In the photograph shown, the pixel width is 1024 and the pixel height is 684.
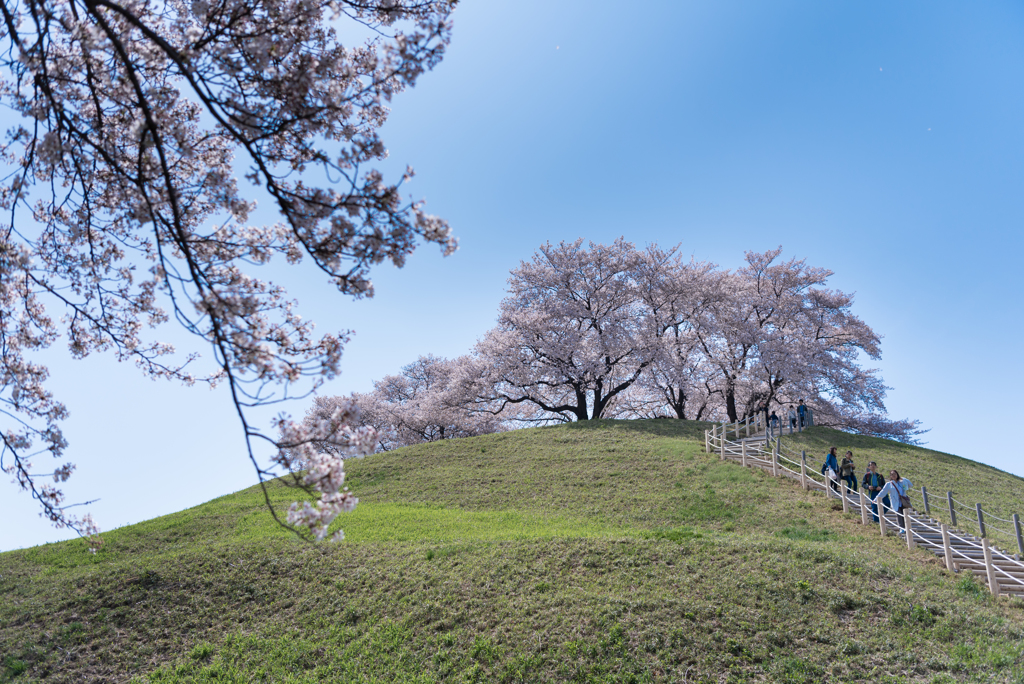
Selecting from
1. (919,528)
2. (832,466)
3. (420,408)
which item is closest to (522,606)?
(919,528)

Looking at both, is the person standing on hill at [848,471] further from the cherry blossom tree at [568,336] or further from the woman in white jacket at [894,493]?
the cherry blossom tree at [568,336]

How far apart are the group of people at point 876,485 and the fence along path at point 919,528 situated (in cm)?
13

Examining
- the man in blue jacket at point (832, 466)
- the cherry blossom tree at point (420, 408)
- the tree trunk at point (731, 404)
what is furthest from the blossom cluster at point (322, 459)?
the tree trunk at point (731, 404)

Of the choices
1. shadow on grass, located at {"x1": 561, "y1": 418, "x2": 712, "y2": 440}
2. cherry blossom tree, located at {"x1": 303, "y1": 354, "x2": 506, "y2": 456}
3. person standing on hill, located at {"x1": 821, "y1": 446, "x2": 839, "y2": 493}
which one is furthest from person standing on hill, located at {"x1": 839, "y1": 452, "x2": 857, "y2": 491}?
cherry blossom tree, located at {"x1": 303, "y1": 354, "x2": 506, "y2": 456}

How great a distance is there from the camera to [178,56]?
4762 mm

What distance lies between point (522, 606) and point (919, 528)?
11601 mm

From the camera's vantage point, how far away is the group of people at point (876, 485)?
1505 cm

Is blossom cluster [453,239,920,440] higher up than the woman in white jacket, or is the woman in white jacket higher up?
blossom cluster [453,239,920,440]

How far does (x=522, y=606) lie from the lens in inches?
400

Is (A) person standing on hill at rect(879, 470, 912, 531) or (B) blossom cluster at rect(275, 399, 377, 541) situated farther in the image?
(A) person standing on hill at rect(879, 470, 912, 531)

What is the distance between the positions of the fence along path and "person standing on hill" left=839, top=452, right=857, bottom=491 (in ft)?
1.92

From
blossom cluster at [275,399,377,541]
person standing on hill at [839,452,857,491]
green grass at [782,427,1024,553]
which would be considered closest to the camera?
blossom cluster at [275,399,377,541]

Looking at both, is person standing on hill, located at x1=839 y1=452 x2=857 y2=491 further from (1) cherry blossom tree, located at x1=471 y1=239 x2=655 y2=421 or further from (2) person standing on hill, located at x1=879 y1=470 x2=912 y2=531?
(1) cherry blossom tree, located at x1=471 y1=239 x2=655 y2=421

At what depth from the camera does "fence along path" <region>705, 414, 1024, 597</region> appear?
38.3 ft
